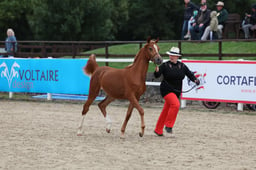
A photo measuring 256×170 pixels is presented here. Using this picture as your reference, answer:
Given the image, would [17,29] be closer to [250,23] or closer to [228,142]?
[250,23]

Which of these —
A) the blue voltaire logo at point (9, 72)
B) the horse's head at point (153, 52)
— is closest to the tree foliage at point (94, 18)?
the blue voltaire logo at point (9, 72)

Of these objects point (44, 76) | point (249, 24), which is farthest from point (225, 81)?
point (44, 76)

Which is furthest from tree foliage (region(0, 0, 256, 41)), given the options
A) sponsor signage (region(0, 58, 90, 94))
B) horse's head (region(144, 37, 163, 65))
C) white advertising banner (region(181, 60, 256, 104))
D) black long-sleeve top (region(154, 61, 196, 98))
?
horse's head (region(144, 37, 163, 65))

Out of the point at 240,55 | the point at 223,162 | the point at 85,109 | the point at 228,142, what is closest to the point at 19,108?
the point at 85,109

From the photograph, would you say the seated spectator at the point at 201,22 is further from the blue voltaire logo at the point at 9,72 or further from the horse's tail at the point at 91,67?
the horse's tail at the point at 91,67

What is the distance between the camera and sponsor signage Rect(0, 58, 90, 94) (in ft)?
60.2

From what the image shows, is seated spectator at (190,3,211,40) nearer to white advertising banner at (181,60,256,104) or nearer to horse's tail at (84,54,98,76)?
white advertising banner at (181,60,256,104)

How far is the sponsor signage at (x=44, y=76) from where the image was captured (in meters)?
18.3

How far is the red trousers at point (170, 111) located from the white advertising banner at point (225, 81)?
4.70 m

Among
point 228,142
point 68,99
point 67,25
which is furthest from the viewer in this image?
point 67,25

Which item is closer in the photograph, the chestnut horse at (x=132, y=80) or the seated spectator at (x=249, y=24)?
the chestnut horse at (x=132, y=80)

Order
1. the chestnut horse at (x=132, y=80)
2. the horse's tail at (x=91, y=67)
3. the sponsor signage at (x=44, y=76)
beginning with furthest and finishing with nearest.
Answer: the sponsor signage at (x=44, y=76) < the horse's tail at (x=91, y=67) < the chestnut horse at (x=132, y=80)

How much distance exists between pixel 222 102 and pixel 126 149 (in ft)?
26.0

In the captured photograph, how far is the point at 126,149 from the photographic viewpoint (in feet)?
31.2
